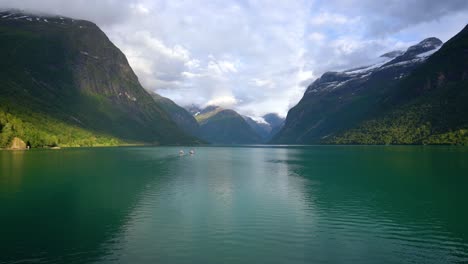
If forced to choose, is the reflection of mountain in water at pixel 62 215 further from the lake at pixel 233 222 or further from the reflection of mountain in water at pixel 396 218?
the reflection of mountain in water at pixel 396 218

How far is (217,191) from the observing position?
223ft

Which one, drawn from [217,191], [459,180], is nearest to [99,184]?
[217,191]

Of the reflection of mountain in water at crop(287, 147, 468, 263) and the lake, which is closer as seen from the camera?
the lake

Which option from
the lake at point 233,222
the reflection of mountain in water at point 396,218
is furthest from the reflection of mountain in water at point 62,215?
the reflection of mountain in water at point 396,218

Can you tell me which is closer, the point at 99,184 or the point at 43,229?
the point at 43,229

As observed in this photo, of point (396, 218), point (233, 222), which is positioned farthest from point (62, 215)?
point (396, 218)

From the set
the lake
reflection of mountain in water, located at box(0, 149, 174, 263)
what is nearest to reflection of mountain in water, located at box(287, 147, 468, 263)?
the lake

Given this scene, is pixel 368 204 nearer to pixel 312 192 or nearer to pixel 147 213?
pixel 312 192

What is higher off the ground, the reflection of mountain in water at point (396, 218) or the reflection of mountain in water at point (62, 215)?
the reflection of mountain in water at point (62, 215)

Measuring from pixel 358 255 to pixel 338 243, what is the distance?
361 cm

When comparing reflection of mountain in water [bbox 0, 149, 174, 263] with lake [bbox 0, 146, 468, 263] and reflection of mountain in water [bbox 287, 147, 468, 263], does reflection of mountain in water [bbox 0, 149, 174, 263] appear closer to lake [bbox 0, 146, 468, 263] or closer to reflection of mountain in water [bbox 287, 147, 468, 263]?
lake [bbox 0, 146, 468, 263]

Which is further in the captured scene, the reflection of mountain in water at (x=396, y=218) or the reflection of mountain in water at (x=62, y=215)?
the reflection of mountain in water at (x=396, y=218)

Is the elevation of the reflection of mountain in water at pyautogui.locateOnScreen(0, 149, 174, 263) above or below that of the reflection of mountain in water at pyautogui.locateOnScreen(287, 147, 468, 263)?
Answer: above

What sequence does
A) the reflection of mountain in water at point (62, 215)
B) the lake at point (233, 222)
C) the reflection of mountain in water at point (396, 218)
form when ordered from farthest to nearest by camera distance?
the reflection of mountain in water at point (396, 218), the reflection of mountain in water at point (62, 215), the lake at point (233, 222)
